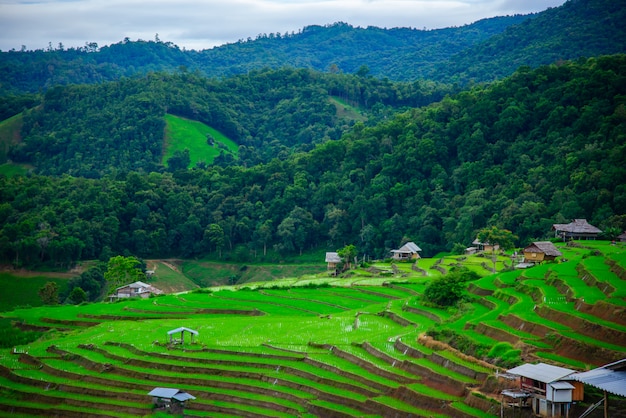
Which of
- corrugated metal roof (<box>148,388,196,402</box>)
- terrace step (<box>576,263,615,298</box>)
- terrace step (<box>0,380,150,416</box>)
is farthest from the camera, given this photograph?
terrace step (<box>0,380,150,416</box>)

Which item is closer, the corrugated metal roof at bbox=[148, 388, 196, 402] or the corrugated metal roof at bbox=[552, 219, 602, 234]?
the corrugated metal roof at bbox=[148, 388, 196, 402]

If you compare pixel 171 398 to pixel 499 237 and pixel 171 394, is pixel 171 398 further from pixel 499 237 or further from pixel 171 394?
pixel 499 237

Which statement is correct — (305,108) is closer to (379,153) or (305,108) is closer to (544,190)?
(379,153)

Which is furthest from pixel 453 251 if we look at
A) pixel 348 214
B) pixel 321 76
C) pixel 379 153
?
pixel 321 76

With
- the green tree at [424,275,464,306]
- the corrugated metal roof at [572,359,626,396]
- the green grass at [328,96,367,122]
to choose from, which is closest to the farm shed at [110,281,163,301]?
the green tree at [424,275,464,306]

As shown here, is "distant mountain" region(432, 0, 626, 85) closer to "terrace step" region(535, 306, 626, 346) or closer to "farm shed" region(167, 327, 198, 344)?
"farm shed" region(167, 327, 198, 344)

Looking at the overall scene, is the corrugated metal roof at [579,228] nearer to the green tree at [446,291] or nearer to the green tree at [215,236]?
the green tree at [446,291]
